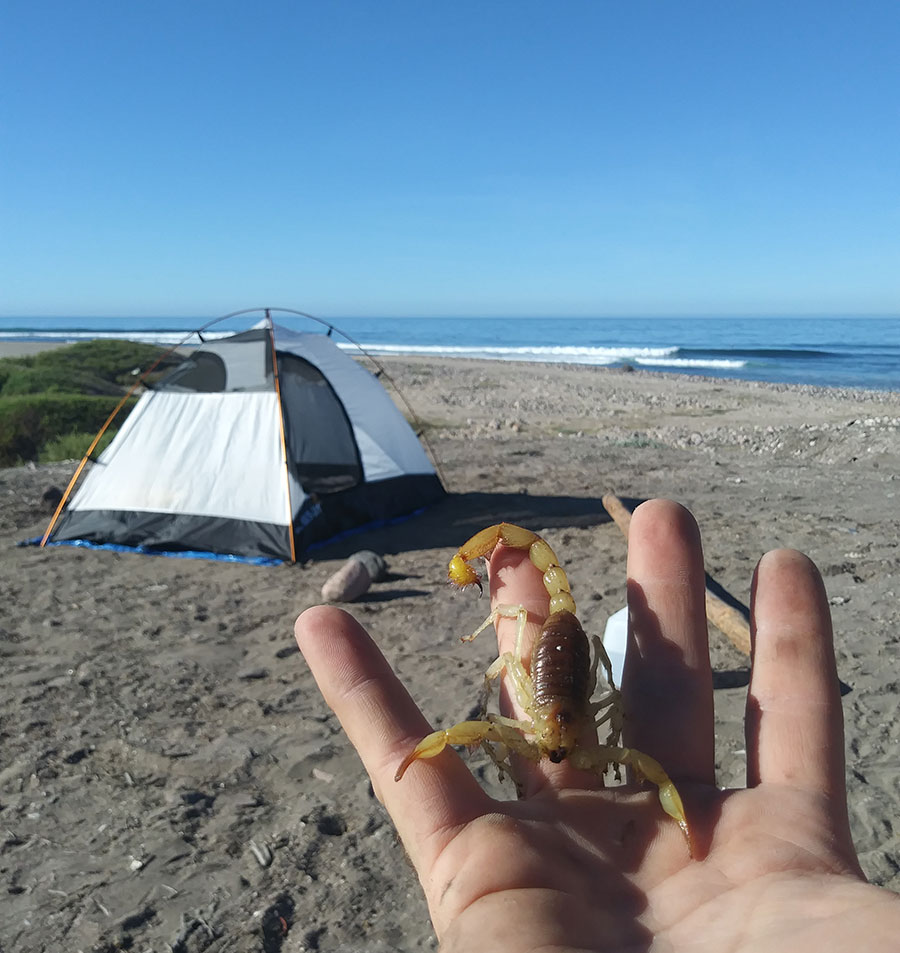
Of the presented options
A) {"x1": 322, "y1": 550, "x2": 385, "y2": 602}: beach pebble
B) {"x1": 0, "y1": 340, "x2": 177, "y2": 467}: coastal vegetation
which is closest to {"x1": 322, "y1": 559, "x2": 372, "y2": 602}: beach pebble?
{"x1": 322, "y1": 550, "x2": 385, "y2": 602}: beach pebble

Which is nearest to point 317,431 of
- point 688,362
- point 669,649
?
point 669,649

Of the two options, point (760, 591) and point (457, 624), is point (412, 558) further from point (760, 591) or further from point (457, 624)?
point (760, 591)

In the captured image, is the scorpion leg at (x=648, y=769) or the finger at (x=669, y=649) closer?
the scorpion leg at (x=648, y=769)

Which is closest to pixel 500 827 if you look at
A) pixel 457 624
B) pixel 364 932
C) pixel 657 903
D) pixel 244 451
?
pixel 657 903

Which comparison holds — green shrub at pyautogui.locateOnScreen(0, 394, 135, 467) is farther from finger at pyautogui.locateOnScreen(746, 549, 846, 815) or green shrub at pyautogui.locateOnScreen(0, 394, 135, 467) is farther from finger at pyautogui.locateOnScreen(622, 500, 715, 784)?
finger at pyautogui.locateOnScreen(746, 549, 846, 815)

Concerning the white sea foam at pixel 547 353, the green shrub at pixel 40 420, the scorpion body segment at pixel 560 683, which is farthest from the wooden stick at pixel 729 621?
the white sea foam at pixel 547 353

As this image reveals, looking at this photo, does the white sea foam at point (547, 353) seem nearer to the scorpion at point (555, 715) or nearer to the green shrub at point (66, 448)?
the green shrub at point (66, 448)

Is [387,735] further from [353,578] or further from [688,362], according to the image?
[688,362]
